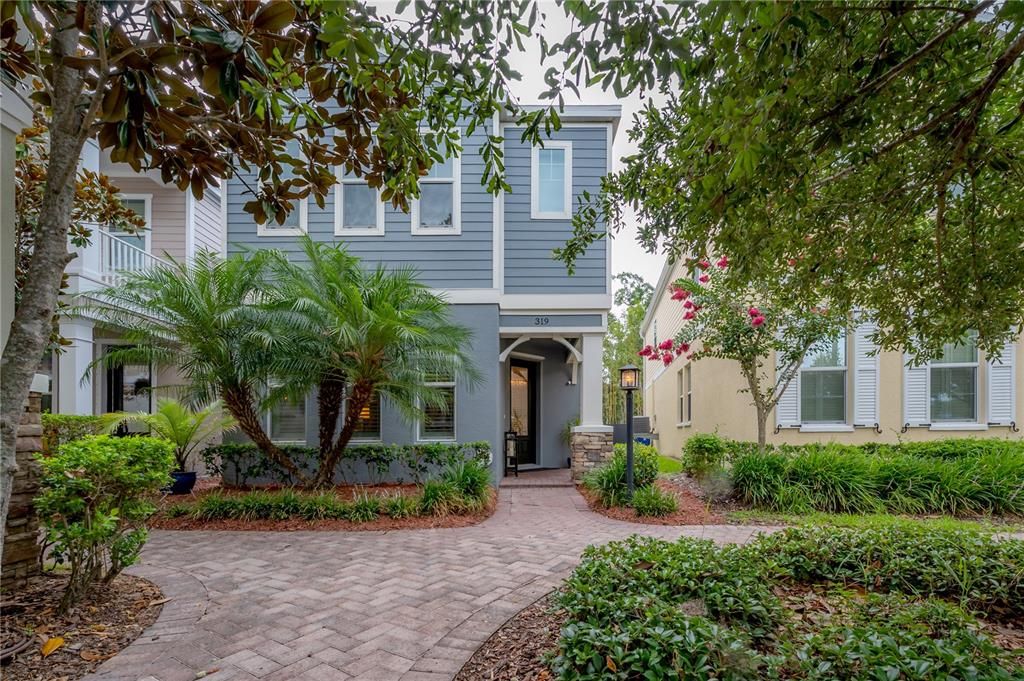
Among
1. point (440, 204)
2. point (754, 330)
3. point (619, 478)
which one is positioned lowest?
point (619, 478)

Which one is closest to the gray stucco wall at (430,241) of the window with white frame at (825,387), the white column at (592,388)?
the white column at (592,388)

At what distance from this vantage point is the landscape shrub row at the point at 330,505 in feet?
21.5

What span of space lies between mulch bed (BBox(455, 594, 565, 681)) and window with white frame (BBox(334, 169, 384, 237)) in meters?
7.27

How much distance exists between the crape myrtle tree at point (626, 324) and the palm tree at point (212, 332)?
67.0 ft

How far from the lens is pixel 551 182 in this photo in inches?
381

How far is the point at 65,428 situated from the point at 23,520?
4.21 m

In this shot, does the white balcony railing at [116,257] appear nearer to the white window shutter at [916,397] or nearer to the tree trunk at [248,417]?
the tree trunk at [248,417]

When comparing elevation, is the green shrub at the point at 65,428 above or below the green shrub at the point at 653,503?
above

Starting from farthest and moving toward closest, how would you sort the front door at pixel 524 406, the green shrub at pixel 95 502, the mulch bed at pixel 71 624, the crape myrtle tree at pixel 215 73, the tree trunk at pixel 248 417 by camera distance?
the front door at pixel 524 406 < the tree trunk at pixel 248 417 < the green shrub at pixel 95 502 < the mulch bed at pixel 71 624 < the crape myrtle tree at pixel 215 73

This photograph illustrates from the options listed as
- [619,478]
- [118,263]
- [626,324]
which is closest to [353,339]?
[619,478]

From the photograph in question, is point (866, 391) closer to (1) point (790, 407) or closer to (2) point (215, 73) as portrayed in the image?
(1) point (790, 407)

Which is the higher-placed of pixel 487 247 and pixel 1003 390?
pixel 487 247

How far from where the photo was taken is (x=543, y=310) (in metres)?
9.55

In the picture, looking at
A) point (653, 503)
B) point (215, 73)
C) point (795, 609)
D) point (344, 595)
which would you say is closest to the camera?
point (215, 73)
